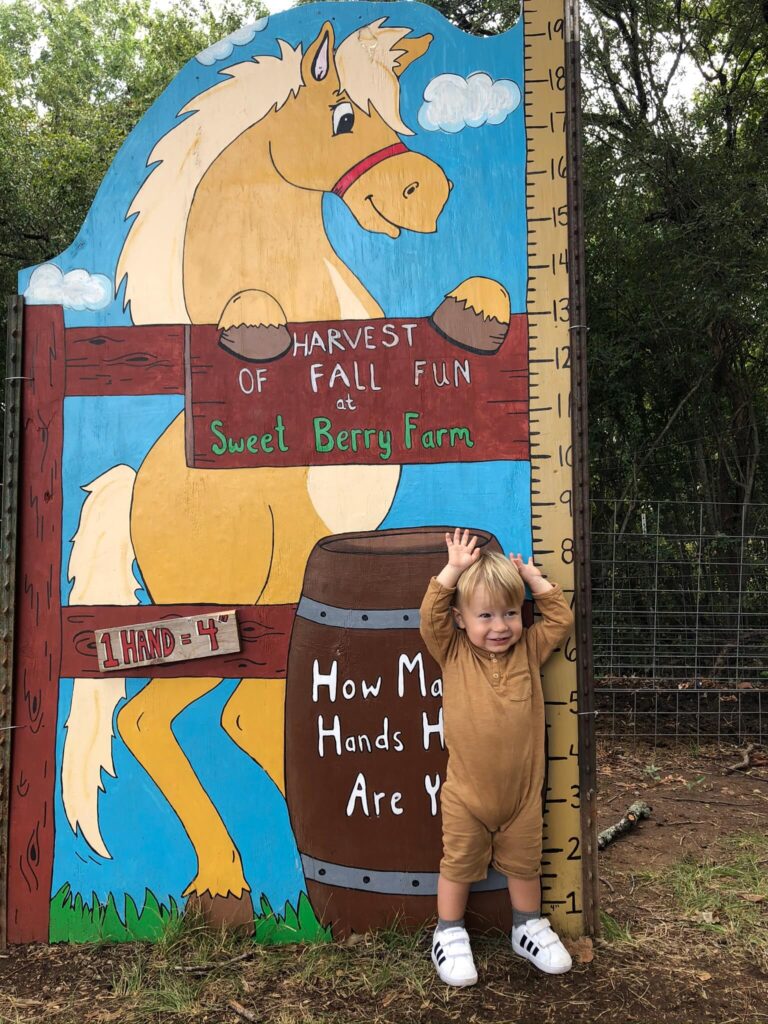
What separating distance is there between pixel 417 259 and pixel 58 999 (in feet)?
9.63

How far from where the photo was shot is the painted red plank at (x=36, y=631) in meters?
3.02

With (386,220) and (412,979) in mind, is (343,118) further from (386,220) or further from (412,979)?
(412,979)

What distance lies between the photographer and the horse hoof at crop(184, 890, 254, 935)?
2.94m

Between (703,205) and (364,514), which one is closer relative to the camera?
(364,514)

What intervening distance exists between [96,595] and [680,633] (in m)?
5.28

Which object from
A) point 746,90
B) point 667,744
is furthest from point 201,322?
point 746,90

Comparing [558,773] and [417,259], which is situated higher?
[417,259]

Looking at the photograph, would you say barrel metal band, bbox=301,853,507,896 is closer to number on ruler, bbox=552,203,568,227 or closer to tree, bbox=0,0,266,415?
number on ruler, bbox=552,203,568,227

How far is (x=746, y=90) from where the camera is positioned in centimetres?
780

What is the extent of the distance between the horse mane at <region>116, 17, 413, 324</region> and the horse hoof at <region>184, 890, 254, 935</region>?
2.23 metres

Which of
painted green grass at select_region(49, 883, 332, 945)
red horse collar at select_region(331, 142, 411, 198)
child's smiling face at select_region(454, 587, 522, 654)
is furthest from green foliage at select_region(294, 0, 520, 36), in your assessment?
painted green grass at select_region(49, 883, 332, 945)

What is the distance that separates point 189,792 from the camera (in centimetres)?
301

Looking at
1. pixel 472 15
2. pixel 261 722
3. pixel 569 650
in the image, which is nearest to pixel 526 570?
pixel 569 650

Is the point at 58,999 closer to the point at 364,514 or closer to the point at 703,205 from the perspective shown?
the point at 364,514
